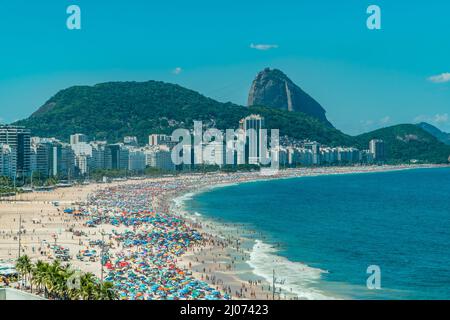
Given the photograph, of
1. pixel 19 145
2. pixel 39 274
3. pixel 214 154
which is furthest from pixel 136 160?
pixel 39 274

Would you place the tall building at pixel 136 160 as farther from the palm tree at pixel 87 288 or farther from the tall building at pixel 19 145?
the palm tree at pixel 87 288

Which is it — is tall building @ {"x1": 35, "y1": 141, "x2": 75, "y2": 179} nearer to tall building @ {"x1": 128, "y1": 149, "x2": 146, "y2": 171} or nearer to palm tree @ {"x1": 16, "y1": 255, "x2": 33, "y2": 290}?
tall building @ {"x1": 128, "y1": 149, "x2": 146, "y2": 171}

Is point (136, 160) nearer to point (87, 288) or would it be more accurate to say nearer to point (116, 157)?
point (116, 157)

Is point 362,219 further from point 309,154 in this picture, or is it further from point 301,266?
point 309,154

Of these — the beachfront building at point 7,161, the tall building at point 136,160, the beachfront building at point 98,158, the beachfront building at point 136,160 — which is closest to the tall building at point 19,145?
the beachfront building at point 7,161
